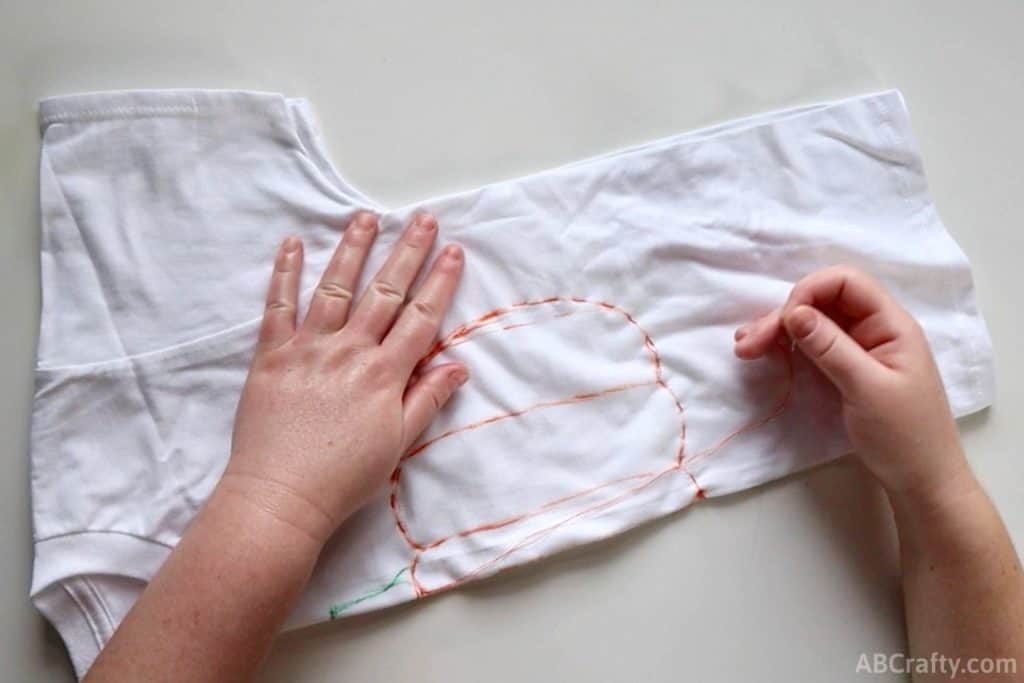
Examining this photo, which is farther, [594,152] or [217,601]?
[594,152]

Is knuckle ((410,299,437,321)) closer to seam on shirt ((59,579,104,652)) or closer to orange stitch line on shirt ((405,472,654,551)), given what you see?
orange stitch line on shirt ((405,472,654,551))

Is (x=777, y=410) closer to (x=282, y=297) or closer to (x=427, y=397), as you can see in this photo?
(x=427, y=397)

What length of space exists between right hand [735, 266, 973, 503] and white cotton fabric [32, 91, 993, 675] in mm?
43

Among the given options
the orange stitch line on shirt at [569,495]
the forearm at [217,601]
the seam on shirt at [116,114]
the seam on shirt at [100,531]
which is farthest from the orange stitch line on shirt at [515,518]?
the seam on shirt at [116,114]

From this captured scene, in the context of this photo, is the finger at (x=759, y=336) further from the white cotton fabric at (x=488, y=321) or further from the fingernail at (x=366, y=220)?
the fingernail at (x=366, y=220)

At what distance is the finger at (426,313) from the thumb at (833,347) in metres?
0.27

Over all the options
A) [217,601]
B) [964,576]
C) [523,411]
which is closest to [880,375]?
[964,576]

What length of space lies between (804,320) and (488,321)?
251 mm

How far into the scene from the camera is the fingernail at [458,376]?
2.17ft

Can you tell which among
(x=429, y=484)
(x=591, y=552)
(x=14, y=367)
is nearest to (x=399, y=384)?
(x=429, y=484)

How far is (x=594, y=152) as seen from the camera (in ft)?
2.35

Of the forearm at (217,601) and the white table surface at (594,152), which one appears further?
the white table surface at (594,152)

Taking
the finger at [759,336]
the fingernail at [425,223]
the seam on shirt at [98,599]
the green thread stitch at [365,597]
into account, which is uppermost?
the fingernail at [425,223]

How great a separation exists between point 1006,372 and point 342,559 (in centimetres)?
60
